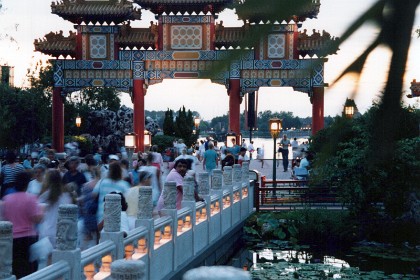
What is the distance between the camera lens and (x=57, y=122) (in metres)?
30.6

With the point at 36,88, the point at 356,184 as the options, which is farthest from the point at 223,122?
the point at 36,88

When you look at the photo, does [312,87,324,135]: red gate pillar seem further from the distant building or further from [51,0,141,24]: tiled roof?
the distant building

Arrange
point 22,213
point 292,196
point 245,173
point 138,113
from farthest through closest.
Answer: point 138,113 → point 292,196 → point 245,173 → point 22,213

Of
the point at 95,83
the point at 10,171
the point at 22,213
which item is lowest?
the point at 22,213

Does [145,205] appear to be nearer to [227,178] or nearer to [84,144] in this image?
[227,178]

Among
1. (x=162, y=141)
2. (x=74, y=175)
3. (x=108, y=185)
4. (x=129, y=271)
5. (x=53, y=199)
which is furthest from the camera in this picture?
(x=162, y=141)

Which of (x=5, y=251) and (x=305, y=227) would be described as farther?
(x=305, y=227)

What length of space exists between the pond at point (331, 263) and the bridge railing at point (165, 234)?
37.2 inches

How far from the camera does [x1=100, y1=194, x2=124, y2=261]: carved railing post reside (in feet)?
27.0

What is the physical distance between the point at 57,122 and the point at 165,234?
66.0ft

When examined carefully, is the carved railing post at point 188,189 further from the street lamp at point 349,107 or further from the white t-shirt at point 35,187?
the street lamp at point 349,107

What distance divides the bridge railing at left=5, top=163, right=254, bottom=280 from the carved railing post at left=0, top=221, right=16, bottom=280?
1.5 inches

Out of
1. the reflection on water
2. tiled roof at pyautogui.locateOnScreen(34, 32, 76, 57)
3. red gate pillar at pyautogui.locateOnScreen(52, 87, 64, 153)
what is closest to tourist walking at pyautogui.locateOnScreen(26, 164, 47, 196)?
the reflection on water

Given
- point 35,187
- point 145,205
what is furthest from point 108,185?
point 35,187
